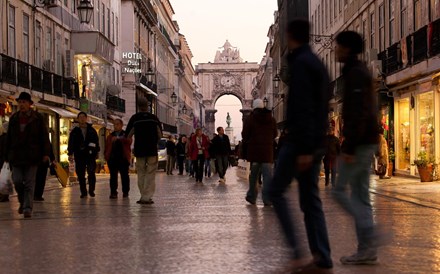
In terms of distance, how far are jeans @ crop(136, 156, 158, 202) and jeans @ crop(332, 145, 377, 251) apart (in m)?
7.51

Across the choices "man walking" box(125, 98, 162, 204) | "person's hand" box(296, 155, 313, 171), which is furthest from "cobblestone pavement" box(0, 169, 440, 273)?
"person's hand" box(296, 155, 313, 171)

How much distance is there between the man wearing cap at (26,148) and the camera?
1142 centimetres

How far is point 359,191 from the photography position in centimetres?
679

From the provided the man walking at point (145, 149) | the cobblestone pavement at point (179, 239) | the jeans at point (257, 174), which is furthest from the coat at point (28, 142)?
the jeans at point (257, 174)

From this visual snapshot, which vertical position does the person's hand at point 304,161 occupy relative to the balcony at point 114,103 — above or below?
below

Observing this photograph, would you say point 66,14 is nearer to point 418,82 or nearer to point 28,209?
point 418,82

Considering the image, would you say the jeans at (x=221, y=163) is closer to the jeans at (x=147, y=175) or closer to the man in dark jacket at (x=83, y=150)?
the man in dark jacket at (x=83, y=150)

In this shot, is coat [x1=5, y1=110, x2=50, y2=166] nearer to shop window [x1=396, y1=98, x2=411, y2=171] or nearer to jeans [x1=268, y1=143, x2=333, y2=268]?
jeans [x1=268, y1=143, x2=333, y2=268]

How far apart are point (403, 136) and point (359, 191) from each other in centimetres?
2292

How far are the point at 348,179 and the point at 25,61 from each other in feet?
84.7

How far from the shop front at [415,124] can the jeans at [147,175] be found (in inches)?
484

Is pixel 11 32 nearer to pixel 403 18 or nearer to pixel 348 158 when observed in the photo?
pixel 403 18

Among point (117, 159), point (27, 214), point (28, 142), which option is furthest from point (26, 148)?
point (117, 159)

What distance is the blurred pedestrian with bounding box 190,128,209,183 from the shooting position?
25.0 meters
